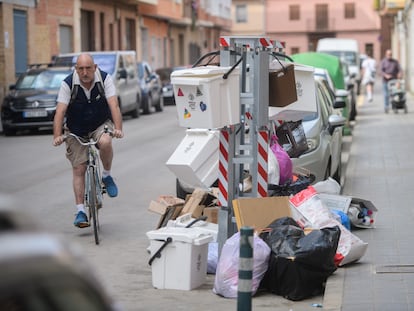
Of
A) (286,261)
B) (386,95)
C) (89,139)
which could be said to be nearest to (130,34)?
(386,95)

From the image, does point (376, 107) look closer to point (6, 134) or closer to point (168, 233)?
point (6, 134)

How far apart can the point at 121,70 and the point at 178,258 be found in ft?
72.4

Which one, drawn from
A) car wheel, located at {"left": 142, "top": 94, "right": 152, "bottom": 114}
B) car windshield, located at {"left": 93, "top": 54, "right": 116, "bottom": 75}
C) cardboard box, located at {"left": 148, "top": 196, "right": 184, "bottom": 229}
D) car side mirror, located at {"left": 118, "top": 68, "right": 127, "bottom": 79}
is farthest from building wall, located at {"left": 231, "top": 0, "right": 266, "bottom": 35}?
cardboard box, located at {"left": 148, "top": 196, "right": 184, "bottom": 229}

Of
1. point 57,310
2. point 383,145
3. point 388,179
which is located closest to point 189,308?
point 57,310

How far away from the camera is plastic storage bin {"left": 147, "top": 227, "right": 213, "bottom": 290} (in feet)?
24.7

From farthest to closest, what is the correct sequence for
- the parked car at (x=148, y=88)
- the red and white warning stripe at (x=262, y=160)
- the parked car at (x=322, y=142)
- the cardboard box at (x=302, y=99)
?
the parked car at (x=148, y=88) → the parked car at (x=322, y=142) → the cardboard box at (x=302, y=99) → the red and white warning stripe at (x=262, y=160)

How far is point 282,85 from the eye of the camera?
27.5 ft

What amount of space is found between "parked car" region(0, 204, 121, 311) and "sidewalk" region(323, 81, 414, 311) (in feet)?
15.7

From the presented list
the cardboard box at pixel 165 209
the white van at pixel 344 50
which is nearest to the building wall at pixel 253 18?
the white van at pixel 344 50

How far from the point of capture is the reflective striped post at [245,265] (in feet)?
16.9

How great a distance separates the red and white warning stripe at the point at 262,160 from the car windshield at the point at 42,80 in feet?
58.5

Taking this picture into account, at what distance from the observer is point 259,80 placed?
814 cm

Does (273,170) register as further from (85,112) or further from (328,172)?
(328,172)

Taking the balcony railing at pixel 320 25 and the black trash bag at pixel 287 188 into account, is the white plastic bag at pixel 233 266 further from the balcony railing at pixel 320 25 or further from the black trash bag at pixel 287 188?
the balcony railing at pixel 320 25
